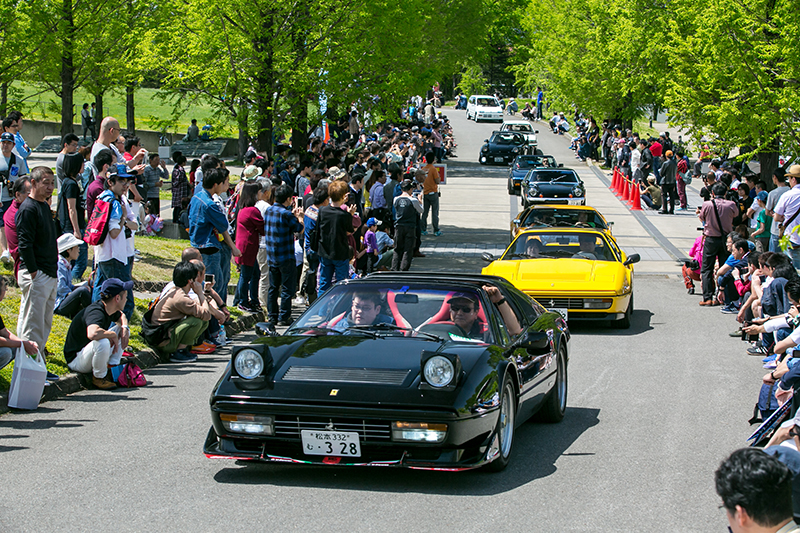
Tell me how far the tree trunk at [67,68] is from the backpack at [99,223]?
12838mm

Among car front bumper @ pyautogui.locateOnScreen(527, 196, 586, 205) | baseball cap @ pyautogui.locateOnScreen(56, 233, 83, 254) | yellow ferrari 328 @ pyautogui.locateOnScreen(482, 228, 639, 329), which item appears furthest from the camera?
car front bumper @ pyautogui.locateOnScreen(527, 196, 586, 205)

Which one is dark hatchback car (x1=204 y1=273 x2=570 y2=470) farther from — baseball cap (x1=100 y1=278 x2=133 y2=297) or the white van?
the white van

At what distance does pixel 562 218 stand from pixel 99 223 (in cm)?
913

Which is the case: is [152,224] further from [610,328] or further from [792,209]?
[792,209]

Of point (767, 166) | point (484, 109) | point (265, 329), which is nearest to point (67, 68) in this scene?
point (767, 166)

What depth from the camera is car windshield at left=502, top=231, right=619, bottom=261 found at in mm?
14078

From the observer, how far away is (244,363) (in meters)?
6.32

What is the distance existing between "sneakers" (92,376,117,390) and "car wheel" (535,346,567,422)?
402cm

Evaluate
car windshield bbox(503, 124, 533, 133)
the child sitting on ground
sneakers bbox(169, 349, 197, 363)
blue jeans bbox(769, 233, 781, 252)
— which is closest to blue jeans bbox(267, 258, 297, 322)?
sneakers bbox(169, 349, 197, 363)

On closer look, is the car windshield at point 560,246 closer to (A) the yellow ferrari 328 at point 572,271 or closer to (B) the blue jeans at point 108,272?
(A) the yellow ferrari 328 at point 572,271

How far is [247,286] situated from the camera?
13.3 meters

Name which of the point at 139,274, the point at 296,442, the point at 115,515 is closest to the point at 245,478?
the point at 296,442

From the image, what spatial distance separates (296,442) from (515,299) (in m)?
2.78

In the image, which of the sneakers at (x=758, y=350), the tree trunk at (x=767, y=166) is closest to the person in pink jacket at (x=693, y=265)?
the sneakers at (x=758, y=350)
